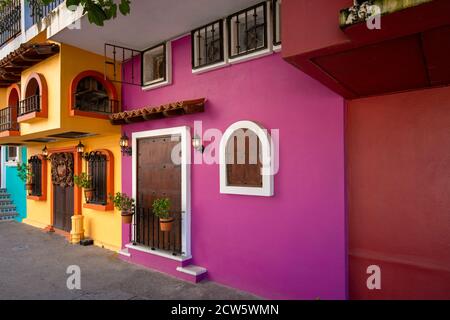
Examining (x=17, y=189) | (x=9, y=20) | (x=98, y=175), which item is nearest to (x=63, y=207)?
(x=98, y=175)

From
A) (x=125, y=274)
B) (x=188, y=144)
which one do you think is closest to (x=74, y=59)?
(x=188, y=144)

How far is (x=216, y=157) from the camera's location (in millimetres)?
5535

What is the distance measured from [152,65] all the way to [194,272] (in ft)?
15.6

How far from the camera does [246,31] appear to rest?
5.10m

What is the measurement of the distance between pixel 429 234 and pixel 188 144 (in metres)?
4.21

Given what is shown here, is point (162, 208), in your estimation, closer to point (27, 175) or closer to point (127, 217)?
point (127, 217)

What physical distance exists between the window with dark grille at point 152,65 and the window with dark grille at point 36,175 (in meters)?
6.81

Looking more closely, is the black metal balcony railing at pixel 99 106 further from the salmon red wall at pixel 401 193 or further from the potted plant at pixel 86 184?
the salmon red wall at pixel 401 193

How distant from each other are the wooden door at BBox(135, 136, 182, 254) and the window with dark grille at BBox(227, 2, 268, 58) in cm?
224

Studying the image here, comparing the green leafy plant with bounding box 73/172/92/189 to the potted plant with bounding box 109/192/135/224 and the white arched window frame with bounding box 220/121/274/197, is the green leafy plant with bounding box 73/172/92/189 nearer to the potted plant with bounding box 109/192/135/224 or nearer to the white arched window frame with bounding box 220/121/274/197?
the potted plant with bounding box 109/192/135/224

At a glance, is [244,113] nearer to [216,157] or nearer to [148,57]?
[216,157]
